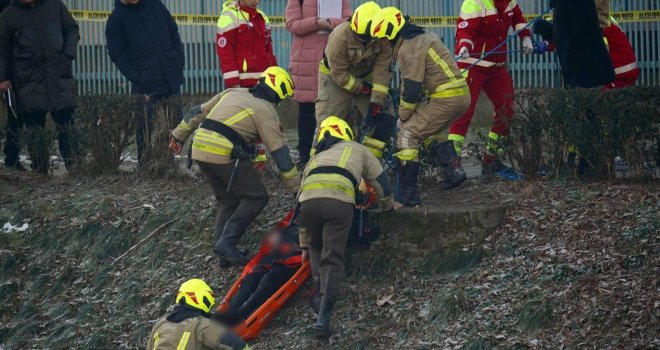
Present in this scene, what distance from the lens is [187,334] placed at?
923 centimetres

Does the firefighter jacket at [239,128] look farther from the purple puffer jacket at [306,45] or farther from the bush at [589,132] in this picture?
the bush at [589,132]

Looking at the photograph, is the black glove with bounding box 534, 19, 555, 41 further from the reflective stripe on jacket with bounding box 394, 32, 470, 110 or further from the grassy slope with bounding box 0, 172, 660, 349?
the grassy slope with bounding box 0, 172, 660, 349

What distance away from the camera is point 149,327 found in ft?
36.6

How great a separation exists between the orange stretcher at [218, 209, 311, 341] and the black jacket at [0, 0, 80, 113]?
3776 millimetres

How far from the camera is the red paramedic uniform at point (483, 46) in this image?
1252 cm

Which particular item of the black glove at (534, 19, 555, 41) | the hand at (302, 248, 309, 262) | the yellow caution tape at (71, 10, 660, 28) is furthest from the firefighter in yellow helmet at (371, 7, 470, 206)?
the yellow caution tape at (71, 10, 660, 28)

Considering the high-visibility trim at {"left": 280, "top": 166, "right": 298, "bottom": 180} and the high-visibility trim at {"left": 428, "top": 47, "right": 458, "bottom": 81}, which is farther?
the high-visibility trim at {"left": 428, "top": 47, "right": 458, "bottom": 81}

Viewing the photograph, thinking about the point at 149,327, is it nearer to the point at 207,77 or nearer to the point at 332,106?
the point at 332,106

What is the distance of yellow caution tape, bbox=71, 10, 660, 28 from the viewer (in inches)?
669

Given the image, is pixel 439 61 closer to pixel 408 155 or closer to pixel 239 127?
pixel 408 155

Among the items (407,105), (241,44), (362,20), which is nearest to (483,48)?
(407,105)

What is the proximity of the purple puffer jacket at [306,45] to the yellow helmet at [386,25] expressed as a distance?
1.55 metres

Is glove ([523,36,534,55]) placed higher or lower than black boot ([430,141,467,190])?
higher

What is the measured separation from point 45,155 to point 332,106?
377 cm
